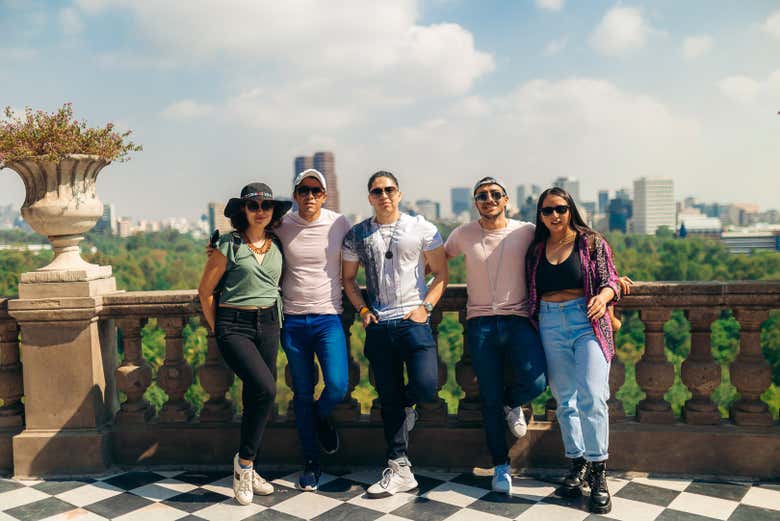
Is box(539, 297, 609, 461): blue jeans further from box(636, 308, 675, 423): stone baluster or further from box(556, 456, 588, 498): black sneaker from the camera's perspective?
box(636, 308, 675, 423): stone baluster

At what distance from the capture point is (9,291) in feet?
220

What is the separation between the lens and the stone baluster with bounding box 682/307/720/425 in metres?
4.50

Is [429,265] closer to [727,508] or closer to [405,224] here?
[405,224]

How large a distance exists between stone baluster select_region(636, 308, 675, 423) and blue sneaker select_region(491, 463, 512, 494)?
1.02 m

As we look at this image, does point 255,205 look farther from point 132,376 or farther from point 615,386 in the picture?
point 615,386

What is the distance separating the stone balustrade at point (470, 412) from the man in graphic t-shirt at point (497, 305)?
0.41 m

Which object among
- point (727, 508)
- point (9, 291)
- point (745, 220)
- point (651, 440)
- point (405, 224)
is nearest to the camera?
point (727, 508)

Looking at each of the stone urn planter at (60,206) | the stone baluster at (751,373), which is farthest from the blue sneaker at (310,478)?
the stone baluster at (751,373)

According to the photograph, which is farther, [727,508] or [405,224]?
[405,224]

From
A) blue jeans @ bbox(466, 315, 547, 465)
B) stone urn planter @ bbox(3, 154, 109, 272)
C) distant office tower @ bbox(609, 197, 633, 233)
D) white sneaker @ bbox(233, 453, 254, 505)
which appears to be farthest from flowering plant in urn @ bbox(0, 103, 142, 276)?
distant office tower @ bbox(609, 197, 633, 233)

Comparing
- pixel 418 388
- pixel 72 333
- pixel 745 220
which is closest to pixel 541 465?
pixel 418 388

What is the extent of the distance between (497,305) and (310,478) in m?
1.63

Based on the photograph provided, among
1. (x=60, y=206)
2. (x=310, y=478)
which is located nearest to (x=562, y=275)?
(x=310, y=478)

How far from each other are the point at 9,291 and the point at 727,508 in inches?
2918
